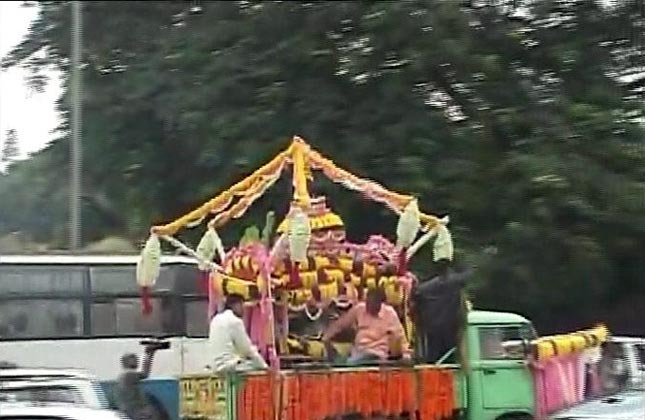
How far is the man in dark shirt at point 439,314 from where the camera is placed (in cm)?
1327

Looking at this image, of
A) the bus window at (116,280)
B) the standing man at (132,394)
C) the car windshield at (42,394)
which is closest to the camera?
the car windshield at (42,394)

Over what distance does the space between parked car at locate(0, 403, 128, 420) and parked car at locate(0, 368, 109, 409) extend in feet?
0.78

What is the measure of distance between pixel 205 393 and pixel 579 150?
21.4 feet

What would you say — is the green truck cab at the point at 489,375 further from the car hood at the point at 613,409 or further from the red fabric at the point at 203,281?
the car hood at the point at 613,409

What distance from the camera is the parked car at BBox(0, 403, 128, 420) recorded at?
309 inches

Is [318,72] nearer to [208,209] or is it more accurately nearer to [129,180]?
[129,180]

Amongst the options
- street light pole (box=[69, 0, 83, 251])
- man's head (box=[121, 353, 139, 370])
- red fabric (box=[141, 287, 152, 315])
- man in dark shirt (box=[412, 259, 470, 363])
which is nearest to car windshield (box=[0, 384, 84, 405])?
man in dark shirt (box=[412, 259, 470, 363])

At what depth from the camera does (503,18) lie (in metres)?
17.7

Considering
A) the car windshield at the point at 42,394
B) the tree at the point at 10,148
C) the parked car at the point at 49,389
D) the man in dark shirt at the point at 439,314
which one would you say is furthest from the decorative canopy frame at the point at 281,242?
the tree at the point at 10,148

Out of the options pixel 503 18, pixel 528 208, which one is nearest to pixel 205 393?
pixel 528 208

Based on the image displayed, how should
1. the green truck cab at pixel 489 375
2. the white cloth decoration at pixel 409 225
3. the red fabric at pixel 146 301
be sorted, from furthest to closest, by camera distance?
the red fabric at pixel 146 301 < the white cloth decoration at pixel 409 225 < the green truck cab at pixel 489 375

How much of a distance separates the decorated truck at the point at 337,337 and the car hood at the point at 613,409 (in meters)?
2.43

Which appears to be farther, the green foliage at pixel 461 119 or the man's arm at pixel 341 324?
the green foliage at pixel 461 119

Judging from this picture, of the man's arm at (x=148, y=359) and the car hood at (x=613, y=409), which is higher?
the man's arm at (x=148, y=359)
